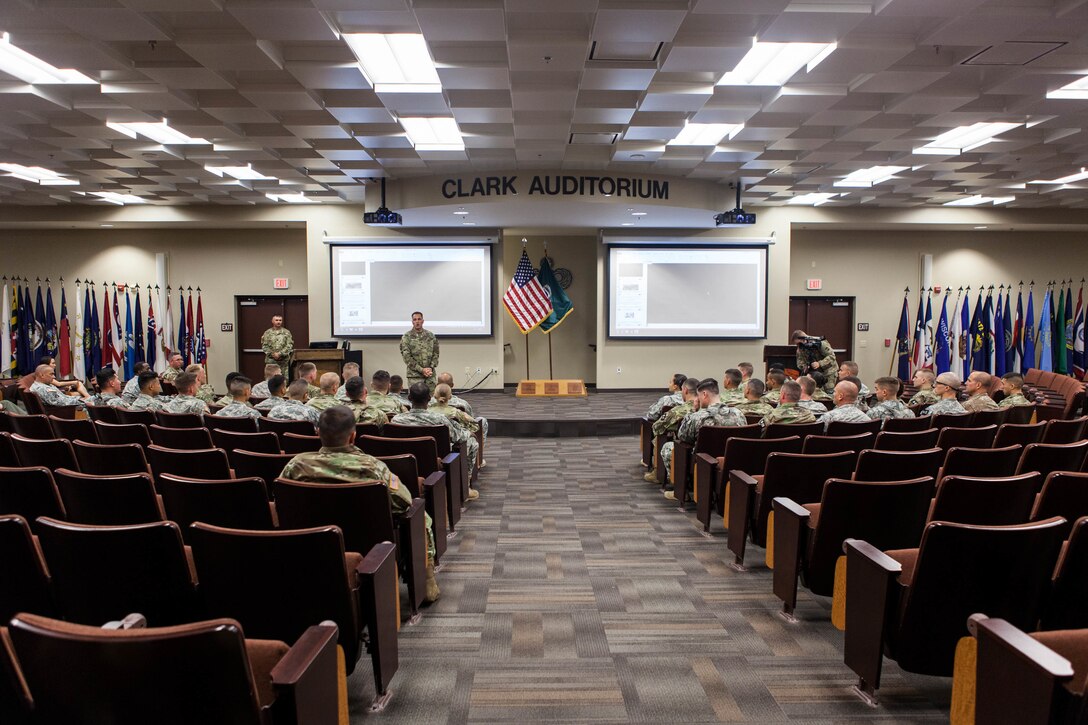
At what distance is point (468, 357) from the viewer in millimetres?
12648

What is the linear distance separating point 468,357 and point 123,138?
6515mm

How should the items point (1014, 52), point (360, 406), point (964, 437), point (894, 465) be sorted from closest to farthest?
1. point (894, 465)
2. point (964, 437)
3. point (1014, 52)
4. point (360, 406)

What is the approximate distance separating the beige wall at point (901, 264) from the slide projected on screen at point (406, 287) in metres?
6.88

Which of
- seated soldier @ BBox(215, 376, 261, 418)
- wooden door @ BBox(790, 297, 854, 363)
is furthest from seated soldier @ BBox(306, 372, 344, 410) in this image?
wooden door @ BBox(790, 297, 854, 363)

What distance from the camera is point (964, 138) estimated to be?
809cm

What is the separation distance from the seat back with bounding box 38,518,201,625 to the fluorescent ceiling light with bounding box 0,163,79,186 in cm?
956

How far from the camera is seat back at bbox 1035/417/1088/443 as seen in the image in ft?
16.1

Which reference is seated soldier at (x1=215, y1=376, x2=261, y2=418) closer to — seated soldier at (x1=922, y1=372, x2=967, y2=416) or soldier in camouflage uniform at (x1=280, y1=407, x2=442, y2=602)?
soldier in camouflage uniform at (x1=280, y1=407, x2=442, y2=602)

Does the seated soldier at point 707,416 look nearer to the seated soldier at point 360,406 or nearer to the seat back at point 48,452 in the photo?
the seated soldier at point 360,406

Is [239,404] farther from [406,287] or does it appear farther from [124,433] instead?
[406,287]

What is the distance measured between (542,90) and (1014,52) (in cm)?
385

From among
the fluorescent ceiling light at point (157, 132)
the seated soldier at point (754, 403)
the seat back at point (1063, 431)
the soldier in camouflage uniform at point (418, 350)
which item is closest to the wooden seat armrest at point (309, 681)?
the seated soldier at point (754, 403)

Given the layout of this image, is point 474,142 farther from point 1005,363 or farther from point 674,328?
point 1005,363

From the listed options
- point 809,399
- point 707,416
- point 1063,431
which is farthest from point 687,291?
point 1063,431
